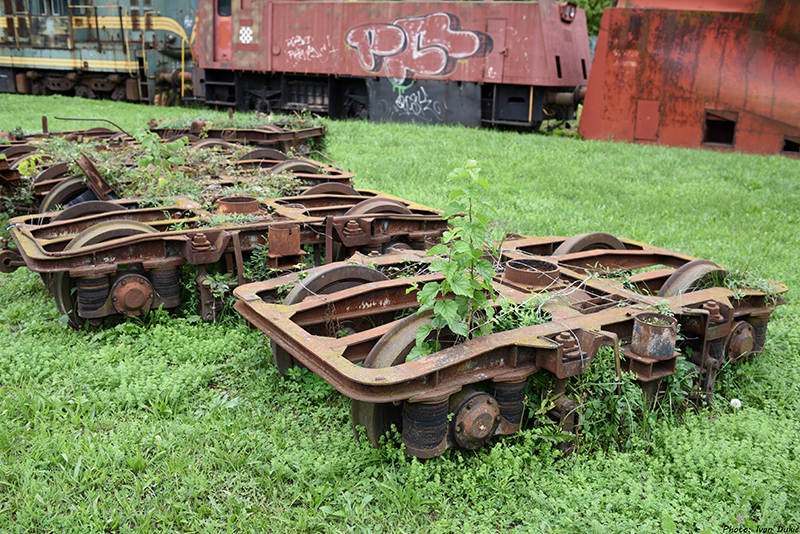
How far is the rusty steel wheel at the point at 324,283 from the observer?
387 centimetres

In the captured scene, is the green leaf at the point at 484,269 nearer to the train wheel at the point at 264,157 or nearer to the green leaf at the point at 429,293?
the green leaf at the point at 429,293

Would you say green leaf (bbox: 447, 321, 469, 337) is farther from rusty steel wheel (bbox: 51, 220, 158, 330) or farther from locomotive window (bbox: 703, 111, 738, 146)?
locomotive window (bbox: 703, 111, 738, 146)

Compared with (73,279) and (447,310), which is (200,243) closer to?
(73,279)

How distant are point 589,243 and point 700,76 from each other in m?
10.6

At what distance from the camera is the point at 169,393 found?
3.75 meters

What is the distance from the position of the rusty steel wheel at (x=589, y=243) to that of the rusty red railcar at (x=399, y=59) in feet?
35.5

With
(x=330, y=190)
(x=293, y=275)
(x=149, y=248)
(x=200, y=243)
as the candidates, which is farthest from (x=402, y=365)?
(x=330, y=190)

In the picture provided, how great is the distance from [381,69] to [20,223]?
13.2m

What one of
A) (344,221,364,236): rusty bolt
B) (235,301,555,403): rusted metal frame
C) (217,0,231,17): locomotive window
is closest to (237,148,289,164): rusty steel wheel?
(344,221,364,236): rusty bolt

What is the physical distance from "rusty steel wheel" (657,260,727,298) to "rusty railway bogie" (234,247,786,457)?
13mm

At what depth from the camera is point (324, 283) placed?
157 inches

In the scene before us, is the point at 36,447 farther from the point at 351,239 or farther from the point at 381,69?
the point at 381,69

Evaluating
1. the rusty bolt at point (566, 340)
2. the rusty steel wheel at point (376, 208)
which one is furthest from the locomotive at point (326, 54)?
the rusty bolt at point (566, 340)

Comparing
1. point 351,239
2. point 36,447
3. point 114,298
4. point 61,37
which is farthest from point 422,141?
point 61,37
